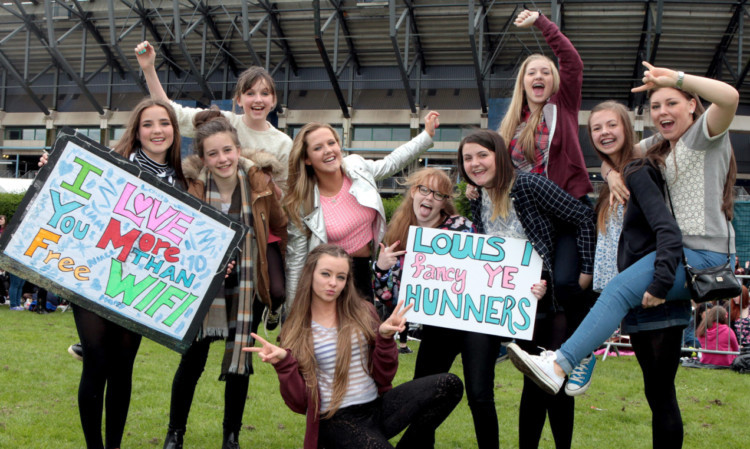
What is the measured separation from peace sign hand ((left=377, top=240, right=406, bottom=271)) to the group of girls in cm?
1

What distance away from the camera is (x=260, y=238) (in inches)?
156

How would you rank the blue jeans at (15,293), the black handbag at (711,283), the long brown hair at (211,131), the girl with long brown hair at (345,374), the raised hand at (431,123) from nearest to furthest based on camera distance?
the black handbag at (711,283), the girl with long brown hair at (345,374), the long brown hair at (211,131), the raised hand at (431,123), the blue jeans at (15,293)

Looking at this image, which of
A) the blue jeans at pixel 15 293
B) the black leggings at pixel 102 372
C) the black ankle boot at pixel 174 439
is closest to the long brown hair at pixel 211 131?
the black leggings at pixel 102 372

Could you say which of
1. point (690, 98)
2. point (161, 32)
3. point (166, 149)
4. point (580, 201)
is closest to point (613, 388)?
point (580, 201)

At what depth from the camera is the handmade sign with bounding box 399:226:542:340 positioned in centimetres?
381

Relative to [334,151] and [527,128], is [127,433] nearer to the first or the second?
[334,151]

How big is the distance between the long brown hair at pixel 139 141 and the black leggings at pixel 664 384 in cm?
293

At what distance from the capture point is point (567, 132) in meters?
3.87

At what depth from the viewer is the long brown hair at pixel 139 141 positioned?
3865 millimetres

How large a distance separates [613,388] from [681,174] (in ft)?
17.4

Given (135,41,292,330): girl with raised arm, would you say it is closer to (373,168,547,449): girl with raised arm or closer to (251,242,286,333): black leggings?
(251,242,286,333): black leggings

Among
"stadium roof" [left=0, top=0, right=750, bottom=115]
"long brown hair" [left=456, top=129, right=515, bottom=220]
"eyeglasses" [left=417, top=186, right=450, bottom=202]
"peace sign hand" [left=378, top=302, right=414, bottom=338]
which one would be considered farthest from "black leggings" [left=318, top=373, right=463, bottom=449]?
"stadium roof" [left=0, top=0, right=750, bottom=115]

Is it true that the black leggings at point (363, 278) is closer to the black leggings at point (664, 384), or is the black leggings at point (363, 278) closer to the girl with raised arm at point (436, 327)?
the girl with raised arm at point (436, 327)

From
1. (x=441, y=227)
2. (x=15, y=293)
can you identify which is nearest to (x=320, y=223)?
(x=441, y=227)
